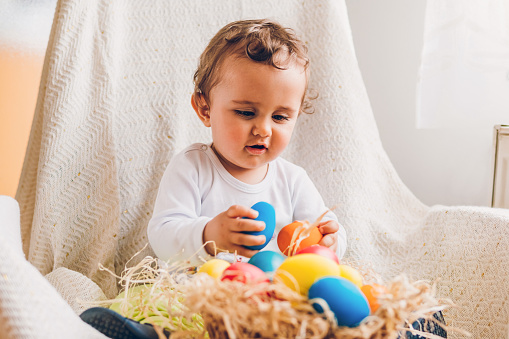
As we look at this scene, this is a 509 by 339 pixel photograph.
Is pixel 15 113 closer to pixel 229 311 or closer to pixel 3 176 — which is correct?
pixel 3 176

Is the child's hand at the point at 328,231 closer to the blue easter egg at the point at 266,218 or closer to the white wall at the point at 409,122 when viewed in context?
the blue easter egg at the point at 266,218

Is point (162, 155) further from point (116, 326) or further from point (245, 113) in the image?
point (116, 326)

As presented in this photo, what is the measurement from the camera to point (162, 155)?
1.13 metres

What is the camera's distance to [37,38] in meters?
1.52

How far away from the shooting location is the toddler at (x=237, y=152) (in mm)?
831

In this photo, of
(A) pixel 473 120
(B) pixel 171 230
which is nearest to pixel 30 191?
(B) pixel 171 230

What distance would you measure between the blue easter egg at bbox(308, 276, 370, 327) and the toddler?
24 centimetres

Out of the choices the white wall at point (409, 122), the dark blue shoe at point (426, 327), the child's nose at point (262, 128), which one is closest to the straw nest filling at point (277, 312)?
the dark blue shoe at point (426, 327)

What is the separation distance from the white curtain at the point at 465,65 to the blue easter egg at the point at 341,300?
3.48ft

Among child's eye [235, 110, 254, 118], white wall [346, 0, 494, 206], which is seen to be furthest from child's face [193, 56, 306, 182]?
white wall [346, 0, 494, 206]

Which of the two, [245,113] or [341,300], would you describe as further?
[245,113]

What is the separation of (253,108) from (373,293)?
1.29 ft

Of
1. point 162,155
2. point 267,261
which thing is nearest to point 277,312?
point 267,261

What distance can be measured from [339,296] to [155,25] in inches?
32.9
